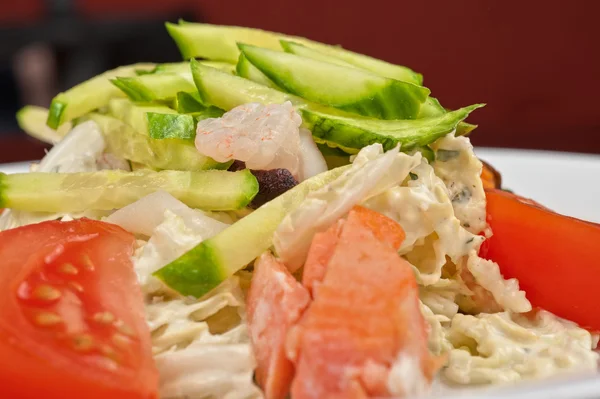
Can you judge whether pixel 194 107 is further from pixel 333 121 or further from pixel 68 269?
pixel 68 269

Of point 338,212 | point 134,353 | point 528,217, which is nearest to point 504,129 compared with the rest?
point 528,217

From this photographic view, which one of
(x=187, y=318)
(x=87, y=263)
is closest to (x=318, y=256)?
(x=187, y=318)

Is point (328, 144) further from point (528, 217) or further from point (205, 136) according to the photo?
point (528, 217)

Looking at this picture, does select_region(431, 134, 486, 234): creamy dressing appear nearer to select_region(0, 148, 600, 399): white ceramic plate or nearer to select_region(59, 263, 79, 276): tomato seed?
select_region(59, 263, 79, 276): tomato seed

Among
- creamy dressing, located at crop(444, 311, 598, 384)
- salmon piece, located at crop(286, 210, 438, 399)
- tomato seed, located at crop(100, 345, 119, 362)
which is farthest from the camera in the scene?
creamy dressing, located at crop(444, 311, 598, 384)

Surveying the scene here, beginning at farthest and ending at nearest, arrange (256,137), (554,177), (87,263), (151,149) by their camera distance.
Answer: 1. (554,177)
2. (151,149)
3. (256,137)
4. (87,263)

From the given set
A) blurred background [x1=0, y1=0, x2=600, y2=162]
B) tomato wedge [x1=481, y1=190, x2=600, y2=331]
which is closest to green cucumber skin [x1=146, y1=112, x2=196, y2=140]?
tomato wedge [x1=481, y1=190, x2=600, y2=331]
